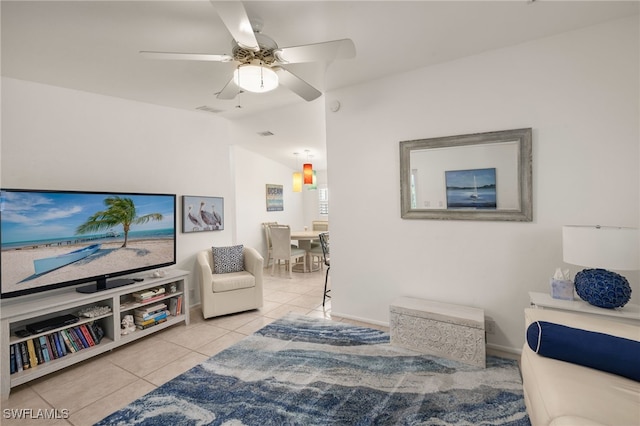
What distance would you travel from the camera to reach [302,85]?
2.26 m

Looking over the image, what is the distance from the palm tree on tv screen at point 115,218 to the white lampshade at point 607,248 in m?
3.85

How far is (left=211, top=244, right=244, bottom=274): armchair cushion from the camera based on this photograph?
12.5ft

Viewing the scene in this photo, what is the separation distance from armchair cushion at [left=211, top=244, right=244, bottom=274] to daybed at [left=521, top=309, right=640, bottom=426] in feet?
10.5

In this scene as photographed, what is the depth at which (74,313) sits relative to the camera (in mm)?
2754

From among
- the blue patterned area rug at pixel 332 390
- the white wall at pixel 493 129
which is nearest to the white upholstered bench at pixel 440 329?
the blue patterned area rug at pixel 332 390

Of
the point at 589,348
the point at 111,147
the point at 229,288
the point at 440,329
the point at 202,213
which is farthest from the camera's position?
the point at 202,213

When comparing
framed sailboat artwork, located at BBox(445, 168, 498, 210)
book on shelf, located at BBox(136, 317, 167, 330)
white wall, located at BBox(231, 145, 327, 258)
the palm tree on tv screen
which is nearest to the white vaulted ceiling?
framed sailboat artwork, located at BBox(445, 168, 498, 210)

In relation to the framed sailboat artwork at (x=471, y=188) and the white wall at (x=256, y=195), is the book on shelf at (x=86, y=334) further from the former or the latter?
the framed sailboat artwork at (x=471, y=188)

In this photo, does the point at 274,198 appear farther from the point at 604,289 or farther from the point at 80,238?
the point at 604,289

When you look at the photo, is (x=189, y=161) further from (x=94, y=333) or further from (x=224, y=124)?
(x=94, y=333)

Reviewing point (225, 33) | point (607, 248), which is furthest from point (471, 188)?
point (225, 33)

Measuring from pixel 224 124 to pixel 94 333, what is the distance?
3083 millimetres

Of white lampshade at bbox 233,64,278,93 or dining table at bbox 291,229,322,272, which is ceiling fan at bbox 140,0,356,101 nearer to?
white lampshade at bbox 233,64,278,93

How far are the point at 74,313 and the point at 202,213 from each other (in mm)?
1760
